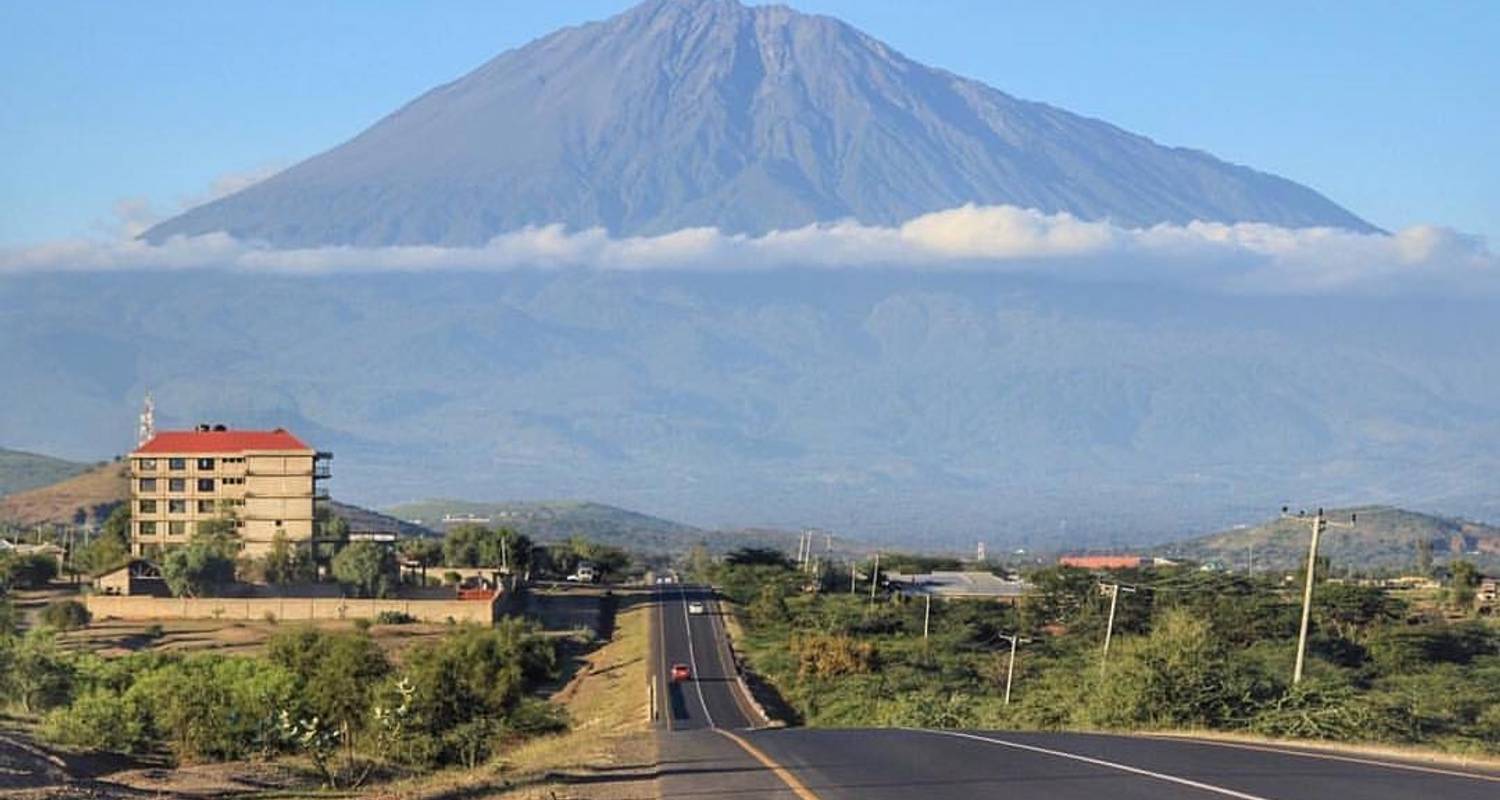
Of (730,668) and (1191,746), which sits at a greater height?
(1191,746)

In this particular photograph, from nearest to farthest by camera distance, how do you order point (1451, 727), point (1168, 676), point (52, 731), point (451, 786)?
point (451, 786) < point (52, 731) < point (1168, 676) < point (1451, 727)

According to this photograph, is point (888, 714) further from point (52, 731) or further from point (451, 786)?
point (451, 786)

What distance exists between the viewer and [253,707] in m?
39.0

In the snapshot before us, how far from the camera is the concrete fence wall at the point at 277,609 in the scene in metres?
92.0

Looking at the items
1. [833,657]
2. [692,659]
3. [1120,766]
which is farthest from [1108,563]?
[1120,766]

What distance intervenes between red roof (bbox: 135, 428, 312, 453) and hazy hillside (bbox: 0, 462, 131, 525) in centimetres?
4667

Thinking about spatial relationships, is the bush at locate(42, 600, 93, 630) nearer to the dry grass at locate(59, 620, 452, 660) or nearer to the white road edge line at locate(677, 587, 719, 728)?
the dry grass at locate(59, 620, 452, 660)

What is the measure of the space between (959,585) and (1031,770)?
356ft

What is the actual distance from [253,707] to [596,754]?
8.81 metres

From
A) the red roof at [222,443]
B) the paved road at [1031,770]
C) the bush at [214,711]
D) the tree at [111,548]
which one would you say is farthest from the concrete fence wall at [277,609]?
the paved road at [1031,770]

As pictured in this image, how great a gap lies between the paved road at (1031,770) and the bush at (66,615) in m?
52.0

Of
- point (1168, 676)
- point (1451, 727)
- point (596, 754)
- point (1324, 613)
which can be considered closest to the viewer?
point (596, 754)

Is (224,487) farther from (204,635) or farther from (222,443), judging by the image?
(204,635)

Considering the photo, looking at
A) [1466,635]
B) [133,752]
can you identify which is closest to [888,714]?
[133,752]
